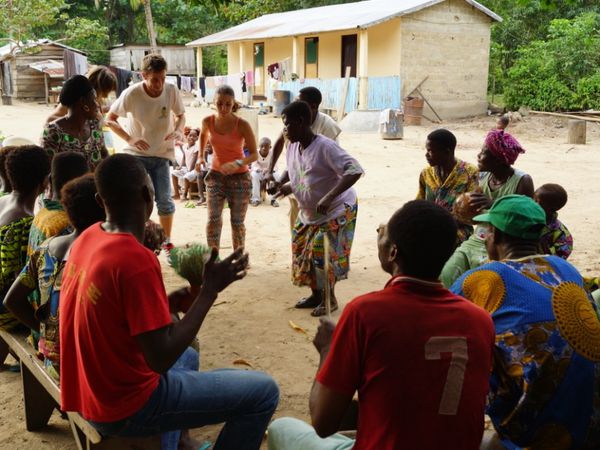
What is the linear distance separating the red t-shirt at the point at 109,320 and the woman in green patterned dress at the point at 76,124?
289 centimetres

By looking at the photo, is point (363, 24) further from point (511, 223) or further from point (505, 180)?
point (511, 223)

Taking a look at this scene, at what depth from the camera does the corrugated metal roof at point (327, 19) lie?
20703 mm

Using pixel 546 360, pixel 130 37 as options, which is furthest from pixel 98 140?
pixel 130 37

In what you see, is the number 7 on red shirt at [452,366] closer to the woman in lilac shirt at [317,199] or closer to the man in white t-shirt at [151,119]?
the woman in lilac shirt at [317,199]

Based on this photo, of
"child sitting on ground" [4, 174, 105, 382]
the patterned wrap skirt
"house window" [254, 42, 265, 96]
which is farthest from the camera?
"house window" [254, 42, 265, 96]

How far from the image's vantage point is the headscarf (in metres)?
4.04

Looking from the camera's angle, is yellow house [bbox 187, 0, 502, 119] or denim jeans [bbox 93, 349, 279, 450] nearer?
denim jeans [bbox 93, 349, 279, 450]

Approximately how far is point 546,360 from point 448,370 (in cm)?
55

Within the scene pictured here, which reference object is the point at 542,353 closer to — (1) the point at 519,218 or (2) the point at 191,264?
(1) the point at 519,218

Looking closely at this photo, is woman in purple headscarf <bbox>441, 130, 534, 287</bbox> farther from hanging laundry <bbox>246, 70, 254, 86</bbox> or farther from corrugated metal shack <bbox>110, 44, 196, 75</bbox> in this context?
corrugated metal shack <bbox>110, 44, 196, 75</bbox>

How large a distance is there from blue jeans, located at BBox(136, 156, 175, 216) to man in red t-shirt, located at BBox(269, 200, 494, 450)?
4.47m

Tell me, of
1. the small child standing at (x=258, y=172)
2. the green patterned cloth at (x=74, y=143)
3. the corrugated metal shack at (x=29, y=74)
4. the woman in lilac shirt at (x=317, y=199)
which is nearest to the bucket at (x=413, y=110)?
the small child standing at (x=258, y=172)

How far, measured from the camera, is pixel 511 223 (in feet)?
7.90

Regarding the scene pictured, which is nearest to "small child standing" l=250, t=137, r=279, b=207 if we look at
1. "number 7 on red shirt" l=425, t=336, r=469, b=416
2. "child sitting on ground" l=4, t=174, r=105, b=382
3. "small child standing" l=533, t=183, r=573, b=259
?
"small child standing" l=533, t=183, r=573, b=259
